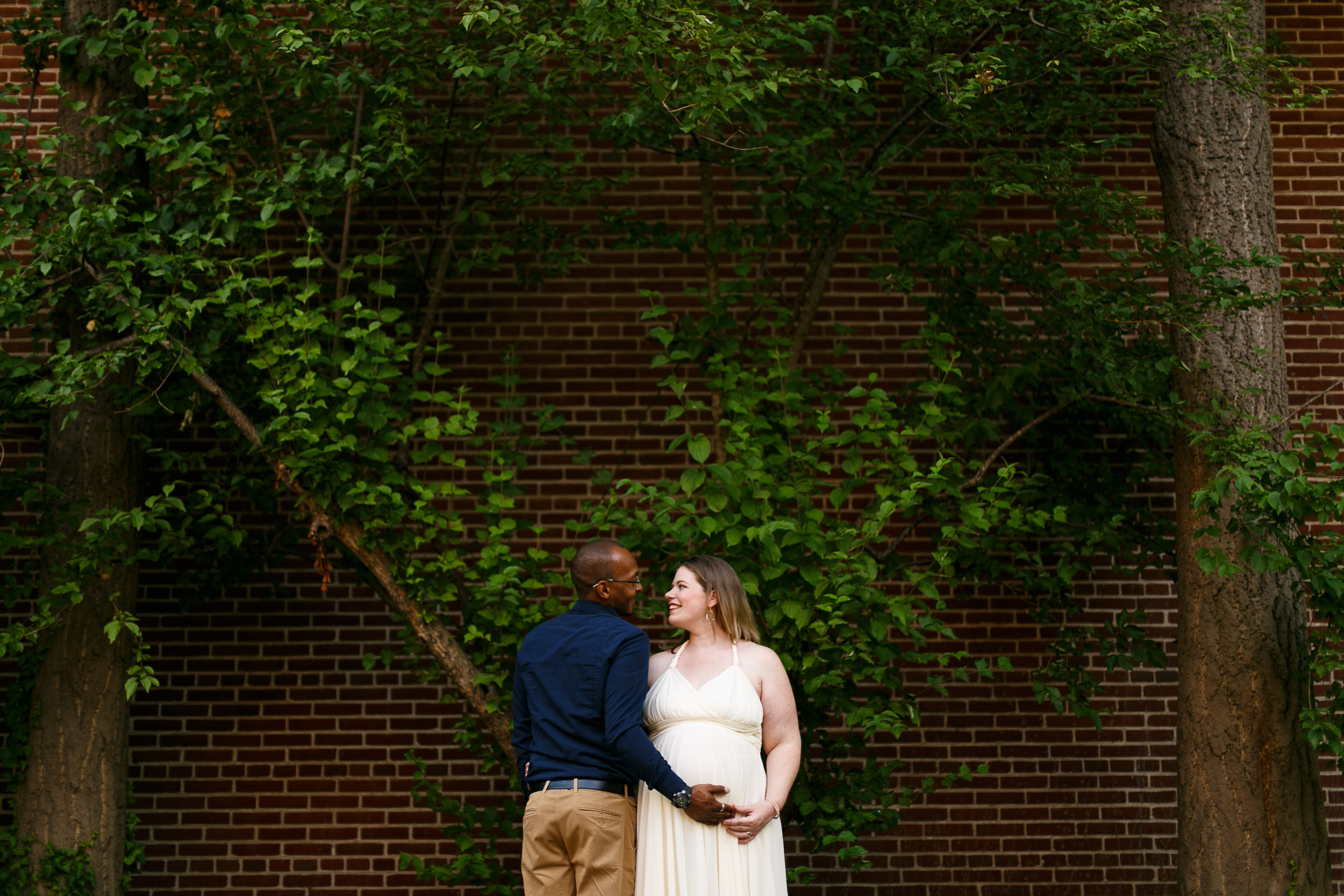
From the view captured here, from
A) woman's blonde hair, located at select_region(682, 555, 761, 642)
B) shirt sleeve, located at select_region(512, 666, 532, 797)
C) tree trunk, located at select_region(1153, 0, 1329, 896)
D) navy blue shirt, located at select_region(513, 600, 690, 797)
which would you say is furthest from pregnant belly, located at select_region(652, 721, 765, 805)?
tree trunk, located at select_region(1153, 0, 1329, 896)

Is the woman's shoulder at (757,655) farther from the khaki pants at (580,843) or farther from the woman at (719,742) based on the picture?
the khaki pants at (580,843)

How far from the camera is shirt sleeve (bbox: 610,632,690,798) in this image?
3.19 meters

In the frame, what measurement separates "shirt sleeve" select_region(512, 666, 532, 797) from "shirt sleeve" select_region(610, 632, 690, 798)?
14.4 inches

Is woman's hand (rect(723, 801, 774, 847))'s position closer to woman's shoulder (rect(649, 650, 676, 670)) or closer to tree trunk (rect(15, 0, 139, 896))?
woman's shoulder (rect(649, 650, 676, 670))

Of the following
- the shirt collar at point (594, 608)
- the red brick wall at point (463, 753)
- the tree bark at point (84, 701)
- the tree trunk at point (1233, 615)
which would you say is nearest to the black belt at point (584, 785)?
the shirt collar at point (594, 608)

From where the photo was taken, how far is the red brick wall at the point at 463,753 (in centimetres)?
527

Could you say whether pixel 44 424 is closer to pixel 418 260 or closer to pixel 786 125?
pixel 418 260

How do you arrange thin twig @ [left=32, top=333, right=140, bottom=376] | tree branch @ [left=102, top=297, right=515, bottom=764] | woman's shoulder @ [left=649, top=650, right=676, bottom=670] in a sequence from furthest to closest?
tree branch @ [left=102, top=297, right=515, bottom=764], thin twig @ [left=32, top=333, right=140, bottom=376], woman's shoulder @ [left=649, top=650, right=676, bottom=670]

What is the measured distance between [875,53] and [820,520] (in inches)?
91.5

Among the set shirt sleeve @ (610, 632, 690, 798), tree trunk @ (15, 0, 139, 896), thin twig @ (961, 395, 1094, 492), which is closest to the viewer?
shirt sleeve @ (610, 632, 690, 798)

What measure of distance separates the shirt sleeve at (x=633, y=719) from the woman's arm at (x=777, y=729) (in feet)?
1.15

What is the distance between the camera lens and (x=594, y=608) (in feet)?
11.4

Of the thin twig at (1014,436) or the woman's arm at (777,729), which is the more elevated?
the thin twig at (1014,436)

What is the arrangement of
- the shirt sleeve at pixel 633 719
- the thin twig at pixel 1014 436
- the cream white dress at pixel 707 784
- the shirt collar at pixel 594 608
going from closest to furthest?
the shirt sleeve at pixel 633 719, the cream white dress at pixel 707 784, the shirt collar at pixel 594 608, the thin twig at pixel 1014 436
